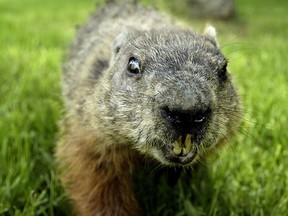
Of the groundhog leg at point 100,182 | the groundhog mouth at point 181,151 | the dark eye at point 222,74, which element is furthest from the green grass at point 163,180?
the groundhog mouth at point 181,151

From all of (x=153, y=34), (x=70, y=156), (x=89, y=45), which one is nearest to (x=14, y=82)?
(x=89, y=45)

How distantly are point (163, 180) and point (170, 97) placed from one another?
62.1 inches

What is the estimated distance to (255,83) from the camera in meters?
6.23

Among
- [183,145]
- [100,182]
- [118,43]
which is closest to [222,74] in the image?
[183,145]

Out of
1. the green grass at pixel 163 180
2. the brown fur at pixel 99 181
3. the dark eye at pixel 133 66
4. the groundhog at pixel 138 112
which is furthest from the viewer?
the green grass at pixel 163 180

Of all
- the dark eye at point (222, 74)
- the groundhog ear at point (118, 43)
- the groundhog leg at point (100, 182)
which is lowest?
the groundhog leg at point (100, 182)

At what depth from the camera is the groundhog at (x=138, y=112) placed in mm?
2543

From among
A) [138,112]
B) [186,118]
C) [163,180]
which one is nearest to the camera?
[186,118]

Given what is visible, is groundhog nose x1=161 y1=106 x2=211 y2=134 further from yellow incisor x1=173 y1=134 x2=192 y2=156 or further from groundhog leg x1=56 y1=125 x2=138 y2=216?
groundhog leg x1=56 y1=125 x2=138 y2=216

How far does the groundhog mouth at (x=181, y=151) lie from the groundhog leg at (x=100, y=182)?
2.44ft

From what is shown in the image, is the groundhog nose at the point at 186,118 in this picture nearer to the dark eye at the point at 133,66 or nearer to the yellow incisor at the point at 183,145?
the yellow incisor at the point at 183,145

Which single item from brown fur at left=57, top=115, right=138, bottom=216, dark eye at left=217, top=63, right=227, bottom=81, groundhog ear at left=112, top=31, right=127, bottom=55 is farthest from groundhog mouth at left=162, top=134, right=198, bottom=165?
groundhog ear at left=112, top=31, right=127, bottom=55

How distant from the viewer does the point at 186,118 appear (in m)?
2.43

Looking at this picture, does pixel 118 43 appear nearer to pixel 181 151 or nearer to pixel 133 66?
pixel 133 66
